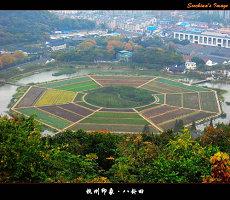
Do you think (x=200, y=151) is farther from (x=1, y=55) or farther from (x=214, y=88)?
(x=1, y=55)

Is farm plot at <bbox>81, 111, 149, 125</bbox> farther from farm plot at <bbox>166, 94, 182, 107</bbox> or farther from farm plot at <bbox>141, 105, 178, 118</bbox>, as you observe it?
farm plot at <bbox>166, 94, 182, 107</bbox>

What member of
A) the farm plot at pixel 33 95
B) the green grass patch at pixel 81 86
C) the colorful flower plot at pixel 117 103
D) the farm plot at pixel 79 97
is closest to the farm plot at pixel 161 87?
the colorful flower plot at pixel 117 103

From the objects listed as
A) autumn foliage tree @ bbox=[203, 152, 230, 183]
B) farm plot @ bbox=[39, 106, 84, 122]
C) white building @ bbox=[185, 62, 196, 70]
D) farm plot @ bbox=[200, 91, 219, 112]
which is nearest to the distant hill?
farm plot @ bbox=[39, 106, 84, 122]

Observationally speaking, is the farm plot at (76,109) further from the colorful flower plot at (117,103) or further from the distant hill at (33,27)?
the distant hill at (33,27)

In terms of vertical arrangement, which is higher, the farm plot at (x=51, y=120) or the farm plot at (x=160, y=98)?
the farm plot at (x=160, y=98)

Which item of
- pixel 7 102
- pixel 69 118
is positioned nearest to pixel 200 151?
pixel 69 118
